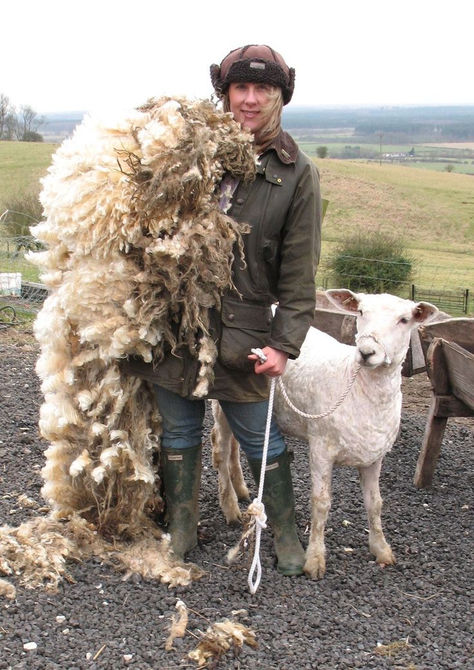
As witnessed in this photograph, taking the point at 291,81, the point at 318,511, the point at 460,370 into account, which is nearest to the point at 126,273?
the point at 291,81

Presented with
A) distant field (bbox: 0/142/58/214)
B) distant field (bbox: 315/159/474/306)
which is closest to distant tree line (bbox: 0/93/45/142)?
distant field (bbox: 0/142/58/214)

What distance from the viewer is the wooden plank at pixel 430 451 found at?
598cm

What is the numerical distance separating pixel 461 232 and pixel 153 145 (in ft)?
95.6

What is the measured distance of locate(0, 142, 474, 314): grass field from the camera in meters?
25.8

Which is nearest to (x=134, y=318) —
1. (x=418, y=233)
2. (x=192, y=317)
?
(x=192, y=317)

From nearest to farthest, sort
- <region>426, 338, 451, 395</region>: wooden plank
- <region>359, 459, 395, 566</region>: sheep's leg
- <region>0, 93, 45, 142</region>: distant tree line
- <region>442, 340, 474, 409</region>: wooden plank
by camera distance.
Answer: <region>359, 459, 395, 566</region>: sheep's leg
<region>442, 340, 474, 409</region>: wooden plank
<region>426, 338, 451, 395</region>: wooden plank
<region>0, 93, 45, 142</region>: distant tree line

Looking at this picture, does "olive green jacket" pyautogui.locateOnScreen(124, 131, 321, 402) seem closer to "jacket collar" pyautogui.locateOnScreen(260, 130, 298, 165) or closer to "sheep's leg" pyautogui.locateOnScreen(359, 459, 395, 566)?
"jacket collar" pyautogui.locateOnScreen(260, 130, 298, 165)

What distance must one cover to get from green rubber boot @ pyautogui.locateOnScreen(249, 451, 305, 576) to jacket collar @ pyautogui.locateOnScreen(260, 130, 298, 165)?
1.60 meters

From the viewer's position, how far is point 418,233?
31.0 m

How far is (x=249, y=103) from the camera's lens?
4.05 metres

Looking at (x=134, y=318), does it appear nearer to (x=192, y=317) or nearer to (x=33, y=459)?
(x=192, y=317)

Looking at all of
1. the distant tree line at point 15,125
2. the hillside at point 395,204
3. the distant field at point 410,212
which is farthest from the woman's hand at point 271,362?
the distant tree line at point 15,125

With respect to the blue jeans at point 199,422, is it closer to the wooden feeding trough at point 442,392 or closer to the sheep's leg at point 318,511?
the sheep's leg at point 318,511

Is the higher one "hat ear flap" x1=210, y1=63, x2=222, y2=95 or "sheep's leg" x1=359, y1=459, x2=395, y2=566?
"hat ear flap" x1=210, y1=63, x2=222, y2=95
